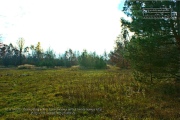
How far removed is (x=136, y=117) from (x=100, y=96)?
324 cm

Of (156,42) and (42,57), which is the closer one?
(156,42)

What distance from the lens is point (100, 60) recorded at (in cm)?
4712

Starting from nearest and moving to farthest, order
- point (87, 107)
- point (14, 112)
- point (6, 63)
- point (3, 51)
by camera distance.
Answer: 1. point (14, 112)
2. point (87, 107)
3. point (6, 63)
4. point (3, 51)

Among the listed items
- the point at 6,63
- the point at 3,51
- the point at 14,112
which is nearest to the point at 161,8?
the point at 14,112

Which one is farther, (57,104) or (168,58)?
(168,58)

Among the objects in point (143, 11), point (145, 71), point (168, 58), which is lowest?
point (145, 71)

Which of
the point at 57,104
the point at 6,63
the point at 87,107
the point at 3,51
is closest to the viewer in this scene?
the point at 87,107

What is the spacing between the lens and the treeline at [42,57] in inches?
1965

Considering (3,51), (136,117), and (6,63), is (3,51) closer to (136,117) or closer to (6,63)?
(6,63)

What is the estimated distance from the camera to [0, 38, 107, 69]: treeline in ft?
164

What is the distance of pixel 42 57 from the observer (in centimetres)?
6762

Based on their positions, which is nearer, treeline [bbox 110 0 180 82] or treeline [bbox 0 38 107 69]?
treeline [bbox 110 0 180 82]

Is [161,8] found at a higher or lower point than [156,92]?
higher

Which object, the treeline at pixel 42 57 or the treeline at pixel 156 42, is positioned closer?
the treeline at pixel 156 42
